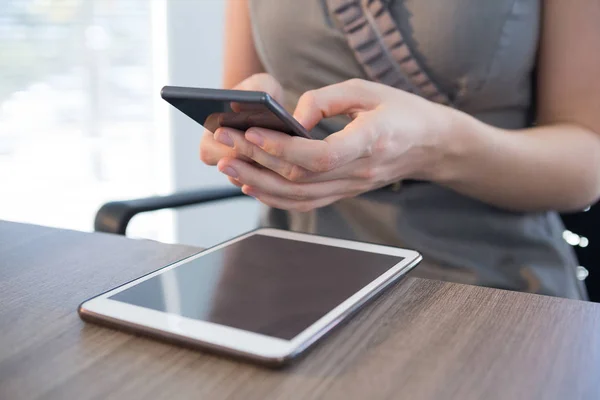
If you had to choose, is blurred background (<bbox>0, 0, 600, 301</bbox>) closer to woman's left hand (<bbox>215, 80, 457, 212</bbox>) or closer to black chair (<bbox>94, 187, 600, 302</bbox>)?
black chair (<bbox>94, 187, 600, 302</bbox>)

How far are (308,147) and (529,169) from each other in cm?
29

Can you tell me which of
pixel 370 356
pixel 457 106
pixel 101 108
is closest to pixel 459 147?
pixel 457 106

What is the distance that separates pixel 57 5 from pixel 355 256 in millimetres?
1017

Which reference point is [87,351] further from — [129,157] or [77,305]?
[129,157]

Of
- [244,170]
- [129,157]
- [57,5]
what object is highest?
[57,5]

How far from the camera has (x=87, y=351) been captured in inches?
11.9

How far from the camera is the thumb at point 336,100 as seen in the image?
46 centimetres

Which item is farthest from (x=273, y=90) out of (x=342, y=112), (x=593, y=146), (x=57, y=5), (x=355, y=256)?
(x=57, y=5)

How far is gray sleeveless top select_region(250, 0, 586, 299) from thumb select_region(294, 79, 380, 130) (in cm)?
14

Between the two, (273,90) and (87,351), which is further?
(273,90)

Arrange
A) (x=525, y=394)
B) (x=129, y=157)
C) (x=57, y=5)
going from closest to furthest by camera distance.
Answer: (x=525, y=394)
(x=57, y=5)
(x=129, y=157)

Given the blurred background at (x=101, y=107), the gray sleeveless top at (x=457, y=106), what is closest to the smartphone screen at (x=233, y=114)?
the gray sleeveless top at (x=457, y=106)

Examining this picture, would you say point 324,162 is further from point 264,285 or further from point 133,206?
point 133,206

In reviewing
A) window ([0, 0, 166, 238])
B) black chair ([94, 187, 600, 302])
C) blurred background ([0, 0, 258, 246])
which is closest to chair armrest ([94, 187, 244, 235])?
black chair ([94, 187, 600, 302])
